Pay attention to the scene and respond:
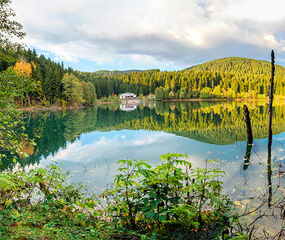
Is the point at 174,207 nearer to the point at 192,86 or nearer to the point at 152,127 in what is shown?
the point at 152,127

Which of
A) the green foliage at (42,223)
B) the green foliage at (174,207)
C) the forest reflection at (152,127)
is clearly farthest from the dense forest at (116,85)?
the green foliage at (174,207)

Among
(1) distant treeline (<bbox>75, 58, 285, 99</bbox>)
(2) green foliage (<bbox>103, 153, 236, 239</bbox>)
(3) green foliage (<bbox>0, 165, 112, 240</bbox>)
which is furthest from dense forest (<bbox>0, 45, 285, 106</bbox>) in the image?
(2) green foliage (<bbox>103, 153, 236, 239</bbox>)

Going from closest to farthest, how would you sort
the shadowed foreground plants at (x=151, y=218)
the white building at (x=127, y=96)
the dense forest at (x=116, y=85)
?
the shadowed foreground plants at (x=151, y=218)
the dense forest at (x=116, y=85)
the white building at (x=127, y=96)

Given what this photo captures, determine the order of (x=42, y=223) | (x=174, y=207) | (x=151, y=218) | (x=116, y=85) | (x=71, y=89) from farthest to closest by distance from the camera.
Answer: (x=116, y=85), (x=71, y=89), (x=42, y=223), (x=151, y=218), (x=174, y=207)

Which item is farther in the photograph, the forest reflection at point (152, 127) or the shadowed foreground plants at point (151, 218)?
the forest reflection at point (152, 127)

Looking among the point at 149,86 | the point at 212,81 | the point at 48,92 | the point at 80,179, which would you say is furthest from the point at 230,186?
the point at 149,86

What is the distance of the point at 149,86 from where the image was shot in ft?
515

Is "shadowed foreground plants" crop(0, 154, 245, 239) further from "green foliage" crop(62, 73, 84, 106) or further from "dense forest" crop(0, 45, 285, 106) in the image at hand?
"green foliage" crop(62, 73, 84, 106)

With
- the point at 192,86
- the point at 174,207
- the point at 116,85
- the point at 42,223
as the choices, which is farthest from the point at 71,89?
the point at 192,86

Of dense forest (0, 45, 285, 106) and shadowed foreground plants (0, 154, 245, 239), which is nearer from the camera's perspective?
shadowed foreground plants (0, 154, 245, 239)

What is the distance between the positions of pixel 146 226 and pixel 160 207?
697 mm

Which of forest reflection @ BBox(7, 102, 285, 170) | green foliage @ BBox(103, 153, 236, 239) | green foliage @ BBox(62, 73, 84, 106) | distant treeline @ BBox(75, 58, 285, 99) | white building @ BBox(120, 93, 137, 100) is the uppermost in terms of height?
distant treeline @ BBox(75, 58, 285, 99)

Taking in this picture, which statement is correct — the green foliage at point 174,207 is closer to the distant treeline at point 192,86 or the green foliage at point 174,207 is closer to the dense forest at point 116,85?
the dense forest at point 116,85

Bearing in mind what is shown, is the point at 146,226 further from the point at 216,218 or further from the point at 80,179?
the point at 80,179
